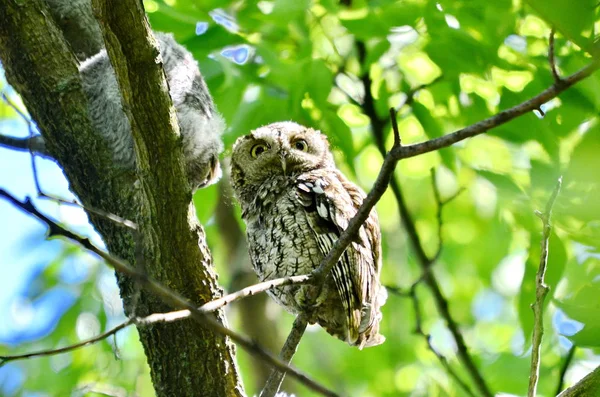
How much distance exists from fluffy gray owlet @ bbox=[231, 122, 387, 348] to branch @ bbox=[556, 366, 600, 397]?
96 centimetres

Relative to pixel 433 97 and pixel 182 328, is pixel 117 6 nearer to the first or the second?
pixel 182 328

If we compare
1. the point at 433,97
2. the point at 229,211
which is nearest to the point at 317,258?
the point at 433,97

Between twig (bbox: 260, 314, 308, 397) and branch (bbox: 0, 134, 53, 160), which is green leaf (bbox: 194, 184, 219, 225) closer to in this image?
branch (bbox: 0, 134, 53, 160)

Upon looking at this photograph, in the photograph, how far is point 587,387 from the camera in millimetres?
1835

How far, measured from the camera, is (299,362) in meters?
6.21

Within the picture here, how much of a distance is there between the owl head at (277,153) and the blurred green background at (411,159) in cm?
10

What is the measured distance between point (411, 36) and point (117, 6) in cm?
201

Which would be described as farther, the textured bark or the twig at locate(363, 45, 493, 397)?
the twig at locate(363, 45, 493, 397)

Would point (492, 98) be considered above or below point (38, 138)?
above

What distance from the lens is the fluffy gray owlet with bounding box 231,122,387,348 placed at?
2693 millimetres

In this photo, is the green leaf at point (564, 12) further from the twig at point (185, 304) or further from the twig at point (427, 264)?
the twig at point (427, 264)

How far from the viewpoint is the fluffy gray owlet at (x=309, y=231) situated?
2.69 metres

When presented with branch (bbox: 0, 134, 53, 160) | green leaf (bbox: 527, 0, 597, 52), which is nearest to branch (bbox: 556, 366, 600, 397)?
green leaf (bbox: 527, 0, 597, 52)

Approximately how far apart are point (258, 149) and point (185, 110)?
440 mm
